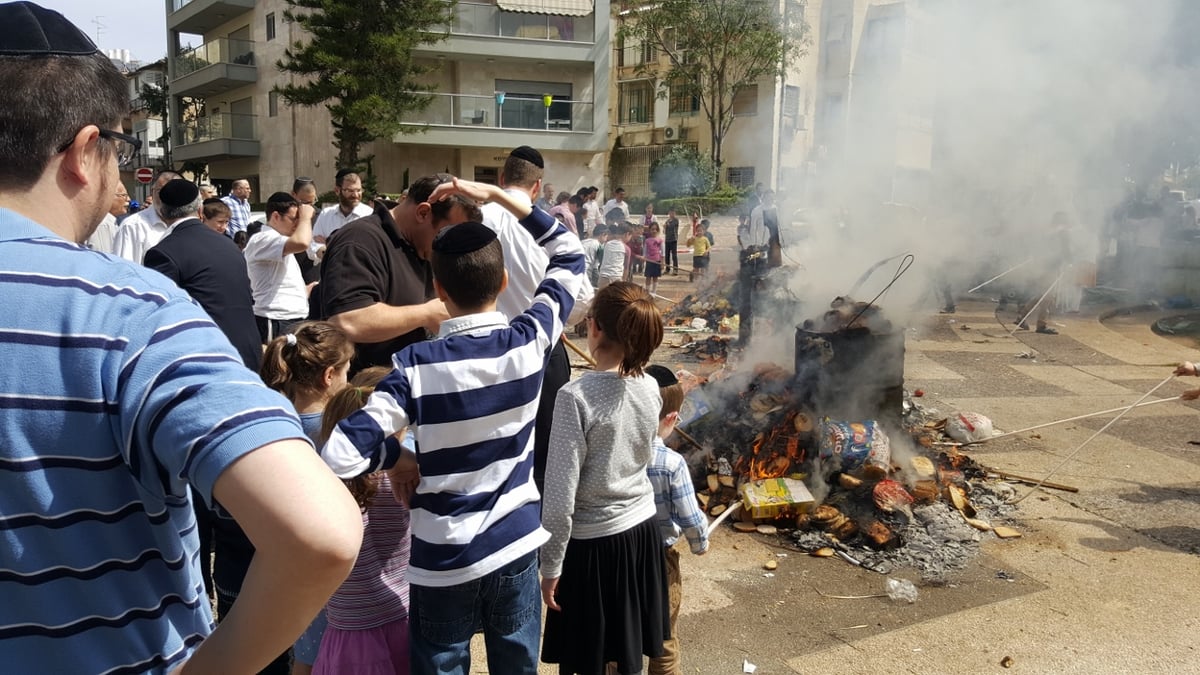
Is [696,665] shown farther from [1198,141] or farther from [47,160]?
[1198,141]

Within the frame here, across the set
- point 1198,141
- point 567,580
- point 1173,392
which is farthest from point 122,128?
point 1198,141

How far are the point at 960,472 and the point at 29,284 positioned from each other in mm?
5949

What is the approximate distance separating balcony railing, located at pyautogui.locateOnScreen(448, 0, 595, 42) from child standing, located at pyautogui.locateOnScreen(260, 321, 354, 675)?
26874 mm

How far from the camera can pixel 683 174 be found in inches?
1160

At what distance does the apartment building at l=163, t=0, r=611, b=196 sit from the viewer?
2783cm

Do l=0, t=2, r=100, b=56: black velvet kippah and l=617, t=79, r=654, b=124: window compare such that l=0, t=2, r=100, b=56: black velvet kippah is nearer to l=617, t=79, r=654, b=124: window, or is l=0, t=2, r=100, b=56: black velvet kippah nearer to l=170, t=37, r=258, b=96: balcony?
l=170, t=37, r=258, b=96: balcony

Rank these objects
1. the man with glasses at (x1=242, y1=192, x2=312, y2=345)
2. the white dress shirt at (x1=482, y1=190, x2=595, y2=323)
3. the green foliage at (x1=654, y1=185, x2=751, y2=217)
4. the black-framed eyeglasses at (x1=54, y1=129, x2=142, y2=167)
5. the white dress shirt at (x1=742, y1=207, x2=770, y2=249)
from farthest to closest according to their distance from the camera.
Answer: the green foliage at (x1=654, y1=185, x2=751, y2=217) < the white dress shirt at (x1=742, y1=207, x2=770, y2=249) < the man with glasses at (x1=242, y1=192, x2=312, y2=345) < the white dress shirt at (x1=482, y1=190, x2=595, y2=323) < the black-framed eyeglasses at (x1=54, y1=129, x2=142, y2=167)

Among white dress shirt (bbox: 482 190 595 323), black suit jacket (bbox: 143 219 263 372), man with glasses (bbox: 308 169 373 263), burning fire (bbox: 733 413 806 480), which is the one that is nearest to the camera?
white dress shirt (bbox: 482 190 595 323)

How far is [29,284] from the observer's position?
3.19ft

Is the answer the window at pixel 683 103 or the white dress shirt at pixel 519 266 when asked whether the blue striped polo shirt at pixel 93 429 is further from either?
the window at pixel 683 103

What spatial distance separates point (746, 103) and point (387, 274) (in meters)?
29.2

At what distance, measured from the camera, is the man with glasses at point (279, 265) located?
5.68m

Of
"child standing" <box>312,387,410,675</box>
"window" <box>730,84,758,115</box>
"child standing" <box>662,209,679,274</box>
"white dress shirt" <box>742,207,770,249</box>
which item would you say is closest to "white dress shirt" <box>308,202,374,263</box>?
"child standing" <box>312,387,410,675</box>

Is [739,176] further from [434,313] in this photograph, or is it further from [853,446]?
[434,313]
